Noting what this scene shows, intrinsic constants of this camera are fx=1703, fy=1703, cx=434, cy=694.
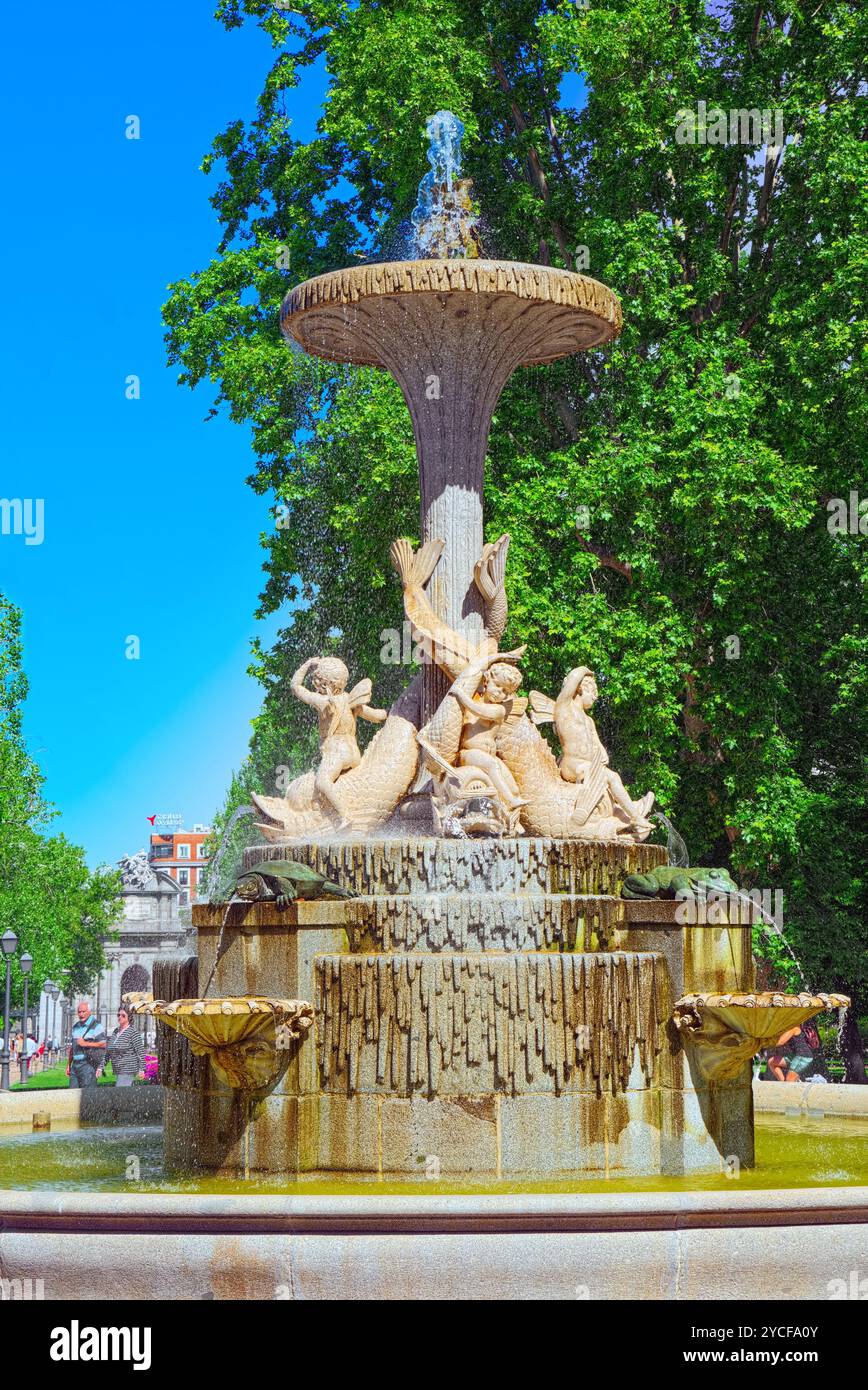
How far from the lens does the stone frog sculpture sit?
10562 millimetres

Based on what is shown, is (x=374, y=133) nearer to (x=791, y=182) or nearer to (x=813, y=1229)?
(x=791, y=182)

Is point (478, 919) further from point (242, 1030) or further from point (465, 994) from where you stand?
point (242, 1030)

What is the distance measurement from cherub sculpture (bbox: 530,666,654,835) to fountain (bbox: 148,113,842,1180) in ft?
0.07

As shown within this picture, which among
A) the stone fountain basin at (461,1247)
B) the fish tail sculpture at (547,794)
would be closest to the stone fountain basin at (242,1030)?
the stone fountain basin at (461,1247)

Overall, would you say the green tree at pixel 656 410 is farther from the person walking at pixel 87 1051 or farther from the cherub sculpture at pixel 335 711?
the cherub sculpture at pixel 335 711

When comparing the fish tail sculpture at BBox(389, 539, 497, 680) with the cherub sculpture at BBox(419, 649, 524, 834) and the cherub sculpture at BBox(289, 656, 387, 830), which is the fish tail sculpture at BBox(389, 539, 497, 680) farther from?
the cherub sculpture at BBox(289, 656, 387, 830)

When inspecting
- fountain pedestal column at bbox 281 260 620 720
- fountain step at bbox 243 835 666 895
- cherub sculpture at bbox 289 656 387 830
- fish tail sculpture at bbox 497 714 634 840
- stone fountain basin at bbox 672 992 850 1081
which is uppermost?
fountain pedestal column at bbox 281 260 620 720

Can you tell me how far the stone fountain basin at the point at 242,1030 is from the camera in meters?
9.32

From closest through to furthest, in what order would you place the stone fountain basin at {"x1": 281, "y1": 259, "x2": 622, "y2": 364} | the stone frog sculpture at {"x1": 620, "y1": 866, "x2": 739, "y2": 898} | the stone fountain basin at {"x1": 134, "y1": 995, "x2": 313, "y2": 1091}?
1. the stone fountain basin at {"x1": 134, "y1": 995, "x2": 313, "y2": 1091}
2. the stone frog sculpture at {"x1": 620, "y1": 866, "x2": 739, "y2": 898}
3. the stone fountain basin at {"x1": 281, "y1": 259, "x2": 622, "y2": 364}

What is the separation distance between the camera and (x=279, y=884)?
33.0 feet

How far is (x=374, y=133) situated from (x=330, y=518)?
215 inches

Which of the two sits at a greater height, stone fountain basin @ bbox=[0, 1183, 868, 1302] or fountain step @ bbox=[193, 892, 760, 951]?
fountain step @ bbox=[193, 892, 760, 951]

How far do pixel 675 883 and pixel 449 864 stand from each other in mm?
1435

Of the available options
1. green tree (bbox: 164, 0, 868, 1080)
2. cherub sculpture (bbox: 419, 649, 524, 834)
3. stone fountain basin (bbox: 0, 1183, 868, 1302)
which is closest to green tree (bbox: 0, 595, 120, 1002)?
green tree (bbox: 164, 0, 868, 1080)
